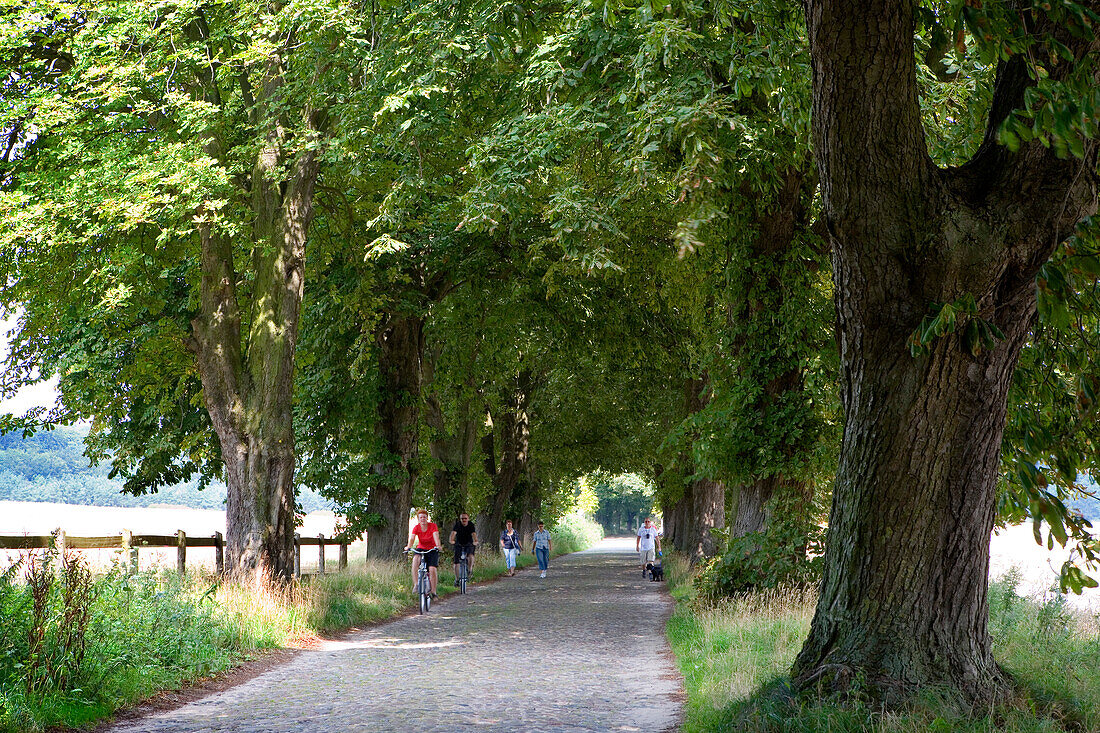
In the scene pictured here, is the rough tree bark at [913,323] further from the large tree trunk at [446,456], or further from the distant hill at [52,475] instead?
the distant hill at [52,475]

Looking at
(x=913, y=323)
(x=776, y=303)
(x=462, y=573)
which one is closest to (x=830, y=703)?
(x=913, y=323)

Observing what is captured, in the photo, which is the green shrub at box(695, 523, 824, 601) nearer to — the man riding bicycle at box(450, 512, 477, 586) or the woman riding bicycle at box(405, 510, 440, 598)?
the woman riding bicycle at box(405, 510, 440, 598)

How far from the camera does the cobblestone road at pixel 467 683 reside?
795 centimetres

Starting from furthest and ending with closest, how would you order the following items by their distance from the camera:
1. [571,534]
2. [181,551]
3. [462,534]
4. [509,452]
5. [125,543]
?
[571,534]
[509,452]
[462,534]
[181,551]
[125,543]

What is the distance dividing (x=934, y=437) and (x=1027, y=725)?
1762 millimetres

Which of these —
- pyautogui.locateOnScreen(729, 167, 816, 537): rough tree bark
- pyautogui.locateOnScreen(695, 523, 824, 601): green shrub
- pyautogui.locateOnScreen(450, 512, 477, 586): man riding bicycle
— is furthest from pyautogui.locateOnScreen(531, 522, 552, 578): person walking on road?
pyautogui.locateOnScreen(729, 167, 816, 537): rough tree bark

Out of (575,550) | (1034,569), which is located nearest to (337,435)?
(1034,569)

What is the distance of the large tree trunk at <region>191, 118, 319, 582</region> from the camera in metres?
15.0

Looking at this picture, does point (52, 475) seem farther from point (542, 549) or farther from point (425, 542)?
point (425, 542)

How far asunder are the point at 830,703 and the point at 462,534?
730 inches

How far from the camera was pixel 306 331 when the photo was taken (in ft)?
68.4

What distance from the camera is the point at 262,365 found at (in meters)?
15.4

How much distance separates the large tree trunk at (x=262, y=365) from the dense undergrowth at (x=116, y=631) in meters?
0.94

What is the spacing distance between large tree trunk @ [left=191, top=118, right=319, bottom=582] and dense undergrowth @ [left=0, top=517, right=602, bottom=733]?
3.08ft
